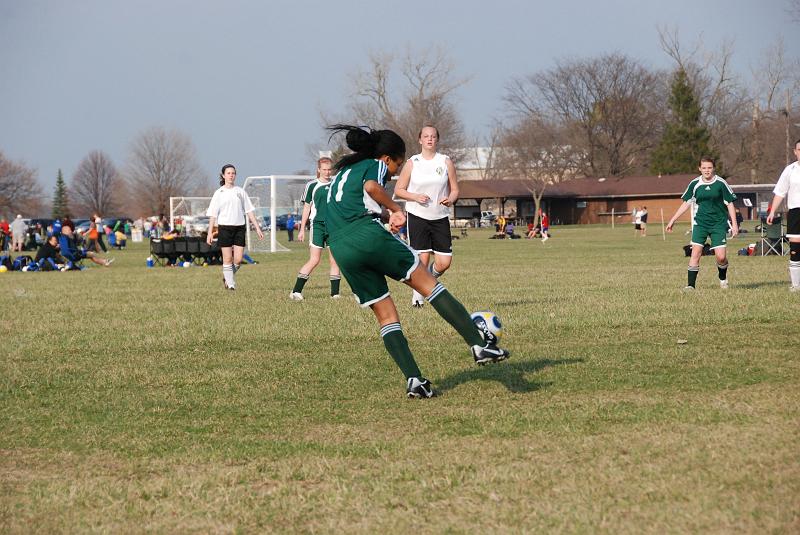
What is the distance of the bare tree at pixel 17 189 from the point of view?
354ft

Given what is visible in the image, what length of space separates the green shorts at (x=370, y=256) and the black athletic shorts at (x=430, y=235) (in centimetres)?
579

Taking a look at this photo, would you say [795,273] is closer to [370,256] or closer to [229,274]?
[229,274]

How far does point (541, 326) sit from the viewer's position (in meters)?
11.2

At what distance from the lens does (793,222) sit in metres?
14.4

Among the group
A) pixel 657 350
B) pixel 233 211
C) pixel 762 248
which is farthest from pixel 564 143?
pixel 657 350

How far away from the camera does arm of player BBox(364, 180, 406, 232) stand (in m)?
6.87

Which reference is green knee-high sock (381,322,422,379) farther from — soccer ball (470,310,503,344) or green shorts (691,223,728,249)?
green shorts (691,223,728,249)

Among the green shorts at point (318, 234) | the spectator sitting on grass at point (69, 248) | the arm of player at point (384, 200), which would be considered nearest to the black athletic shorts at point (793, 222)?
the green shorts at point (318, 234)

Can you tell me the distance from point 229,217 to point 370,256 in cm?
1114

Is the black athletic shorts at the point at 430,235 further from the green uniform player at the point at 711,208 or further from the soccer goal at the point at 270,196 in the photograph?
the soccer goal at the point at 270,196

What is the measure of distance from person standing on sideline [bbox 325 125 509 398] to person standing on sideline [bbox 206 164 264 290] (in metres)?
10.6

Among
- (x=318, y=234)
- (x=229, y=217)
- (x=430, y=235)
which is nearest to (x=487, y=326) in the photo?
(x=430, y=235)

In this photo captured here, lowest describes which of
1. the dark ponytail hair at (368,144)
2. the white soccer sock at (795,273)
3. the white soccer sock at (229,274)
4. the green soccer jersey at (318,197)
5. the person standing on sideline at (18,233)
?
the person standing on sideline at (18,233)

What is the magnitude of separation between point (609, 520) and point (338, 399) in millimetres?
3345
